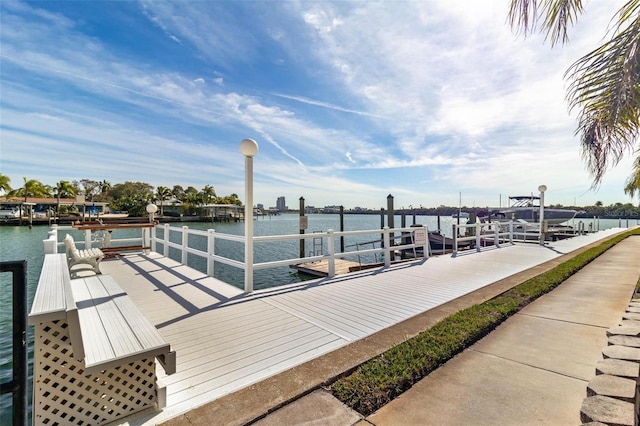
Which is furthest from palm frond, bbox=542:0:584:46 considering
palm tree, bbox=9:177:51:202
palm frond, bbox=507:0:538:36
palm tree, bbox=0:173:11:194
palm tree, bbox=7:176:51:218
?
palm tree, bbox=9:177:51:202

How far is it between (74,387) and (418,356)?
2.52 m

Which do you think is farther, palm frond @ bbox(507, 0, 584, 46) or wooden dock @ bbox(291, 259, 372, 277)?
wooden dock @ bbox(291, 259, 372, 277)

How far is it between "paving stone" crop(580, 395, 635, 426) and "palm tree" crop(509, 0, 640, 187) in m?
2.88

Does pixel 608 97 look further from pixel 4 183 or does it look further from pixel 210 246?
pixel 4 183

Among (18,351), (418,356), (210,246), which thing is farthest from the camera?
(210,246)

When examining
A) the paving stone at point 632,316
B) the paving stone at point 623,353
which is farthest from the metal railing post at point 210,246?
the paving stone at point 632,316

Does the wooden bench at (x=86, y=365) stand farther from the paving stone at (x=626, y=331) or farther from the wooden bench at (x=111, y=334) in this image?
the paving stone at (x=626, y=331)

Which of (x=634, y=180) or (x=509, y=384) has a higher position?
(x=634, y=180)

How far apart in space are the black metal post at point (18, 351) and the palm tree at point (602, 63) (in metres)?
4.09

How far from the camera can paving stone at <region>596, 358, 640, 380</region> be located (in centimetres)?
199

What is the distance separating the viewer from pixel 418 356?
102 inches

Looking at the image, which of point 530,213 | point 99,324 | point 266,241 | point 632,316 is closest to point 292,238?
point 266,241

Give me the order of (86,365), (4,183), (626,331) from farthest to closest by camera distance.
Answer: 1. (4,183)
2. (626,331)
3. (86,365)

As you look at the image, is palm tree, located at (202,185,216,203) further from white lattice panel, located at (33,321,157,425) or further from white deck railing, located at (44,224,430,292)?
white lattice panel, located at (33,321,157,425)
